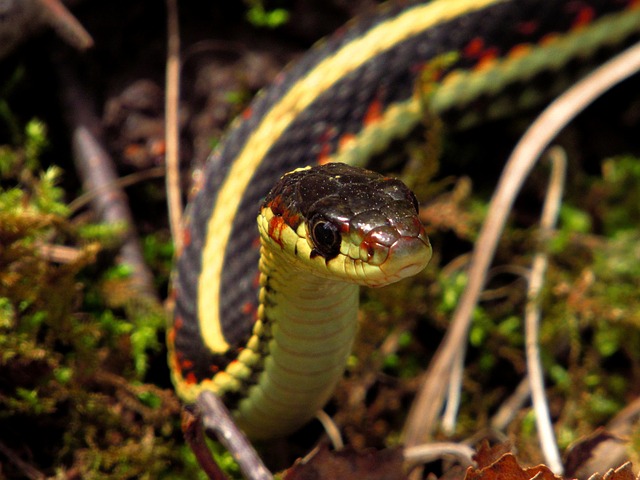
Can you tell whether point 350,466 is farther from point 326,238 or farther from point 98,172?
point 98,172

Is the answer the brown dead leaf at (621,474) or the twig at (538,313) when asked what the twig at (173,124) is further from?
the brown dead leaf at (621,474)

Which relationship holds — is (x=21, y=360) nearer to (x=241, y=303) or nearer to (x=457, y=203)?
(x=241, y=303)

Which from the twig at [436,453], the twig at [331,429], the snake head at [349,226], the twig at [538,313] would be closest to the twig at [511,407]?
the twig at [538,313]

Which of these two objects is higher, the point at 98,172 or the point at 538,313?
the point at 98,172

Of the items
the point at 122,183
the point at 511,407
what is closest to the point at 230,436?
the point at 511,407

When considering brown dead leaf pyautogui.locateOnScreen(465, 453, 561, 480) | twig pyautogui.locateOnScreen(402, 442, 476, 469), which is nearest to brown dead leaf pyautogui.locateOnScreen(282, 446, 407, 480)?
twig pyautogui.locateOnScreen(402, 442, 476, 469)

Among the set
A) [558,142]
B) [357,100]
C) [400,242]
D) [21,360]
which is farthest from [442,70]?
[21,360]
